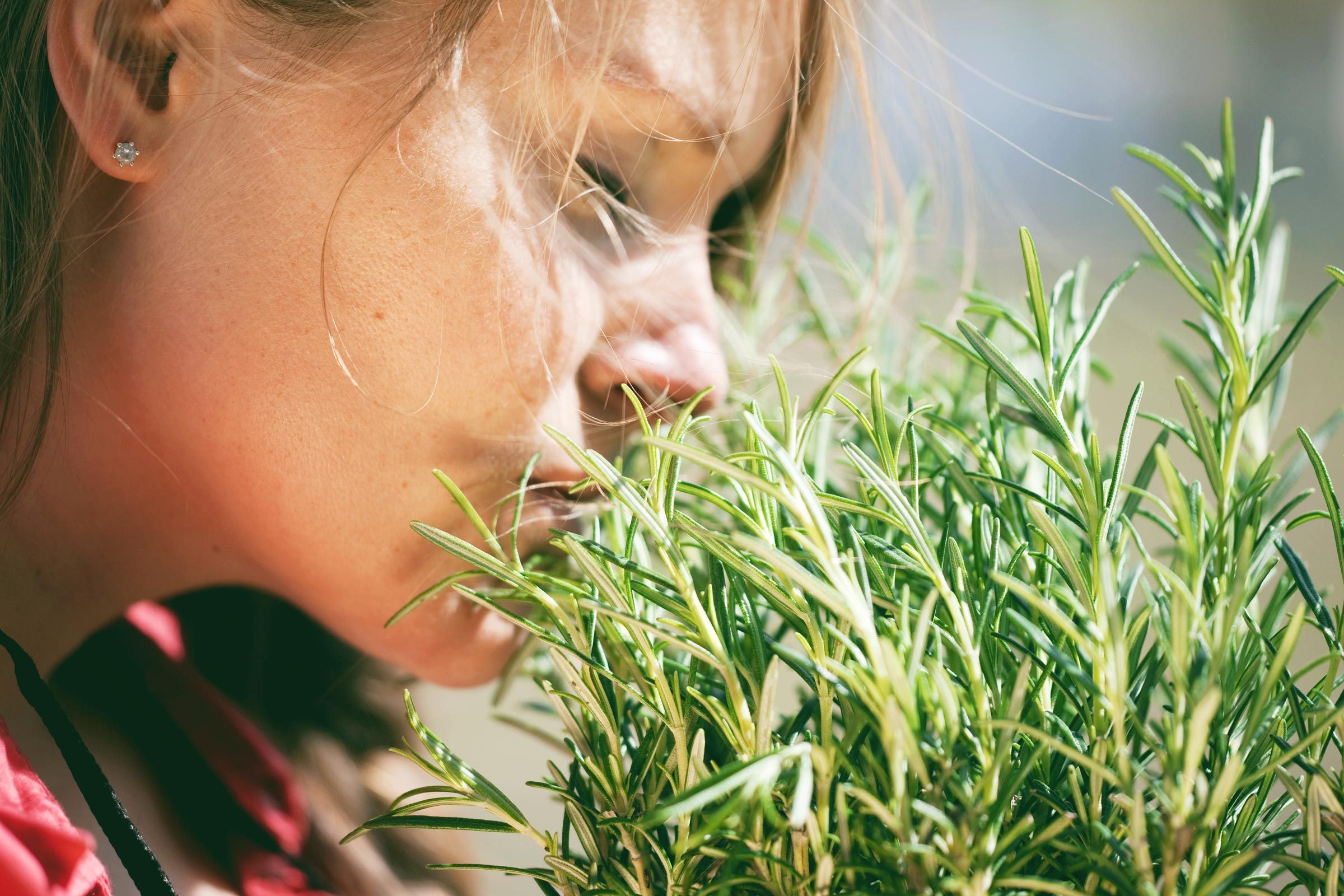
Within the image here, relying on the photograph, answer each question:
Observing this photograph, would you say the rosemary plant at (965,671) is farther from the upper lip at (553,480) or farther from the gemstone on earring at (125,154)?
the gemstone on earring at (125,154)

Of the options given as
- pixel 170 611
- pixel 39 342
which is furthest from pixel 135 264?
pixel 170 611

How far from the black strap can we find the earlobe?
0.73 ft

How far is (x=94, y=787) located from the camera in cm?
37

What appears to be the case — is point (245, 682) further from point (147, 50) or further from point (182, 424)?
point (147, 50)

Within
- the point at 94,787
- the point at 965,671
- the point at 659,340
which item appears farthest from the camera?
the point at 659,340

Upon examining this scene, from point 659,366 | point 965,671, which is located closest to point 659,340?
point 659,366

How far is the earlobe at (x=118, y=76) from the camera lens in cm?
40

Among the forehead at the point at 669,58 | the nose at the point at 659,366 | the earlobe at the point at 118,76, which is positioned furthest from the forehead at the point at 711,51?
the earlobe at the point at 118,76

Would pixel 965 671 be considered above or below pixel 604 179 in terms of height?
below

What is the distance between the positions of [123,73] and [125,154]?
36 mm

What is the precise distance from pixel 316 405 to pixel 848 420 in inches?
10.4

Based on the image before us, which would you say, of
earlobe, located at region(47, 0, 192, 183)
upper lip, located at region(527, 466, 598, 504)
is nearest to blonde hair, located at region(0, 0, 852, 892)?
earlobe, located at region(47, 0, 192, 183)

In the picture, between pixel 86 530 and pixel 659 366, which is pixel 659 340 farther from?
pixel 86 530

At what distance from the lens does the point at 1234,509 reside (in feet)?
0.85
